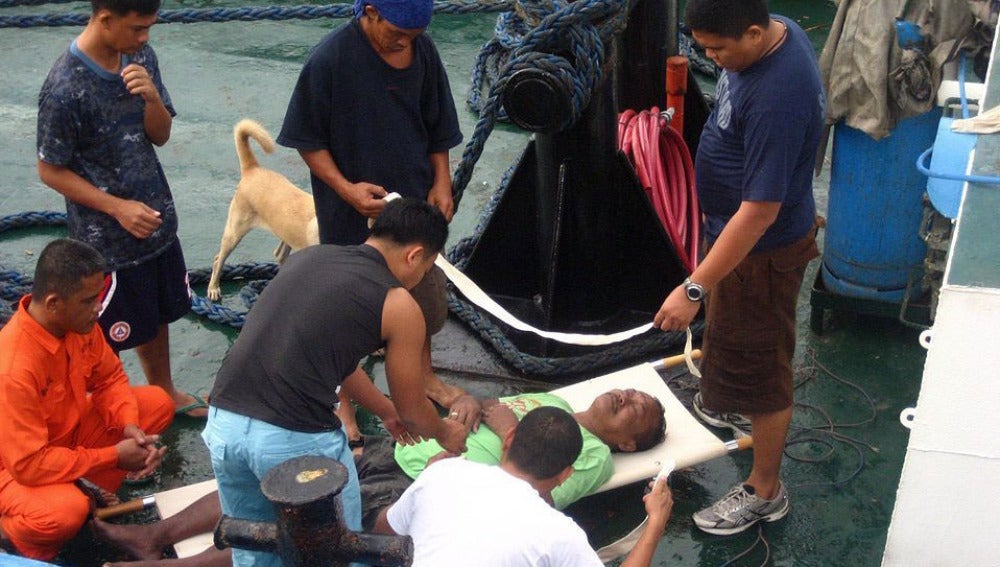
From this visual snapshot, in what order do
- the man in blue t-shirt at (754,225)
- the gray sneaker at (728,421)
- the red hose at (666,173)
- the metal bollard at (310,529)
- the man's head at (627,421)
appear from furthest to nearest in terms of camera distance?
the red hose at (666,173), the gray sneaker at (728,421), the man's head at (627,421), the man in blue t-shirt at (754,225), the metal bollard at (310,529)

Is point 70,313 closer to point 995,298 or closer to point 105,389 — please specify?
point 105,389

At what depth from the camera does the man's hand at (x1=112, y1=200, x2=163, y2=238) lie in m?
3.81

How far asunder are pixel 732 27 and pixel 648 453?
160 cm

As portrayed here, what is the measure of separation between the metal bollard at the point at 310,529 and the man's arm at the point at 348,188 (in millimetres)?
1927

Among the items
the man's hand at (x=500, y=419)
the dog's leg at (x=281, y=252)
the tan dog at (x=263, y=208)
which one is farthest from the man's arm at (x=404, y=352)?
the dog's leg at (x=281, y=252)

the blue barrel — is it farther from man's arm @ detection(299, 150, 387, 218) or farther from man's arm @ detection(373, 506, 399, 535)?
man's arm @ detection(373, 506, 399, 535)

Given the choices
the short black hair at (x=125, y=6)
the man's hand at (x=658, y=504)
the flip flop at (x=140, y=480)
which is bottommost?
the flip flop at (x=140, y=480)

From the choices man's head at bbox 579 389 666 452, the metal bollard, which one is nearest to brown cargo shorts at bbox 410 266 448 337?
man's head at bbox 579 389 666 452

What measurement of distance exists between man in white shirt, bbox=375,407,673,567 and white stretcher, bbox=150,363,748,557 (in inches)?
37.1

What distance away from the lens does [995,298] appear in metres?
2.46

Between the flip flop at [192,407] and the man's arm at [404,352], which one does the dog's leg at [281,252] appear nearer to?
the flip flop at [192,407]

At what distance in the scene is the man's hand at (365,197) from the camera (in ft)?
12.4

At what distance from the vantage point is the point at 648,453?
3.93 m

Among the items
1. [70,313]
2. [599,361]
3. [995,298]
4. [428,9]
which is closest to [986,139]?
[995,298]
